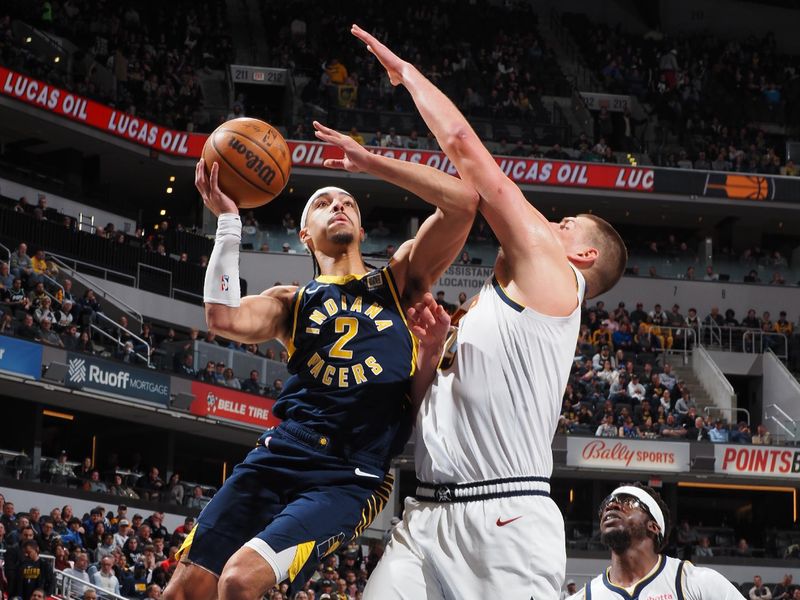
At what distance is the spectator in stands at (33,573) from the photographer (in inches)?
654

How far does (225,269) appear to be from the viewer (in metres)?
6.31

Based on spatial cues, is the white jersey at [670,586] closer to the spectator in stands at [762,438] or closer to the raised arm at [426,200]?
the raised arm at [426,200]

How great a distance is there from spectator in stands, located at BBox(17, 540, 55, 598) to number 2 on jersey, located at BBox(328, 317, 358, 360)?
11.7 metres

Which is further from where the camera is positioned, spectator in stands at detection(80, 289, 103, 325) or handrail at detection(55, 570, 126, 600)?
spectator in stands at detection(80, 289, 103, 325)

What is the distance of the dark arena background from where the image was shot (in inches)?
1074

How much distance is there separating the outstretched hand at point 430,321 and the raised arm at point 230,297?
3.23 feet

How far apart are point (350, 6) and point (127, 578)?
30644mm

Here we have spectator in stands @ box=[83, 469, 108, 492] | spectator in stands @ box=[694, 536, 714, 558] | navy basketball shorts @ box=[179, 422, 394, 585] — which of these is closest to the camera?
navy basketball shorts @ box=[179, 422, 394, 585]

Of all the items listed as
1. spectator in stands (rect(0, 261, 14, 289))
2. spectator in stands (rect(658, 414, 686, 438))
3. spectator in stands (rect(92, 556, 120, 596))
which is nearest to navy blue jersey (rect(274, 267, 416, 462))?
spectator in stands (rect(92, 556, 120, 596))

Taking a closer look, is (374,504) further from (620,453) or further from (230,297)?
(620,453)

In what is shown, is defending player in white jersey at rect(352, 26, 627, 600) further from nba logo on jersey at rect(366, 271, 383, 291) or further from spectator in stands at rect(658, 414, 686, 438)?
spectator in stands at rect(658, 414, 686, 438)

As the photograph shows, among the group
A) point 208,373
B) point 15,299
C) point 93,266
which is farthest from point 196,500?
point 93,266

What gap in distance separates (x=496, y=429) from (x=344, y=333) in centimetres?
116

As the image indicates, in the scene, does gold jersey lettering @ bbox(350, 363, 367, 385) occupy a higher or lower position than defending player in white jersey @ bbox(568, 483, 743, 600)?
higher
